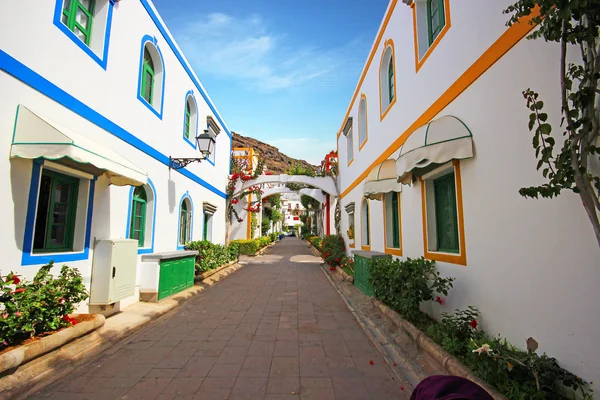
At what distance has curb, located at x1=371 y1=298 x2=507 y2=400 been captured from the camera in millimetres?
2710

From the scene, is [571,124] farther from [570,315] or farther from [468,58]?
[468,58]

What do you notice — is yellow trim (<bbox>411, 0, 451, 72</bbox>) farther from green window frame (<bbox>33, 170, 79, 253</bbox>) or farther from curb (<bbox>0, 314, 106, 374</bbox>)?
curb (<bbox>0, 314, 106, 374</bbox>)

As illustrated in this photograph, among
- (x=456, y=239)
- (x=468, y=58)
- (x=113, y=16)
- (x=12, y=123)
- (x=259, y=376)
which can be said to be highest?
(x=113, y=16)

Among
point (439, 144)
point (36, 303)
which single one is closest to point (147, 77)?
point (36, 303)

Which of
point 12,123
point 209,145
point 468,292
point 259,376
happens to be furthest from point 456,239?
point 209,145

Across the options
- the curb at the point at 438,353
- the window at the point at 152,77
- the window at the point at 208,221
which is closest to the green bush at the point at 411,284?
the curb at the point at 438,353

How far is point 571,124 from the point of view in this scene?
7.12 ft

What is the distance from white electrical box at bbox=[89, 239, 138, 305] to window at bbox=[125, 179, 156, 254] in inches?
50.9

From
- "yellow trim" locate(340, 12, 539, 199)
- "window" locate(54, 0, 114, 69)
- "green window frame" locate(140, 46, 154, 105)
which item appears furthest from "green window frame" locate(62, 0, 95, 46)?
"yellow trim" locate(340, 12, 539, 199)

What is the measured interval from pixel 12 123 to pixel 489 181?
18.3ft

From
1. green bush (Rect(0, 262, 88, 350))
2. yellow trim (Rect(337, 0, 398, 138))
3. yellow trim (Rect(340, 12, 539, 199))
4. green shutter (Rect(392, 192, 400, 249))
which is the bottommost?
green bush (Rect(0, 262, 88, 350))

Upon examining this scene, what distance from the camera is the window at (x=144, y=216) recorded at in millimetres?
6879

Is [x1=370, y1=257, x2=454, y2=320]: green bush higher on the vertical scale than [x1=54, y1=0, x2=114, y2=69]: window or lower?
lower

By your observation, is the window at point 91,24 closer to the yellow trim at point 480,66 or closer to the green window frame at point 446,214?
the yellow trim at point 480,66
